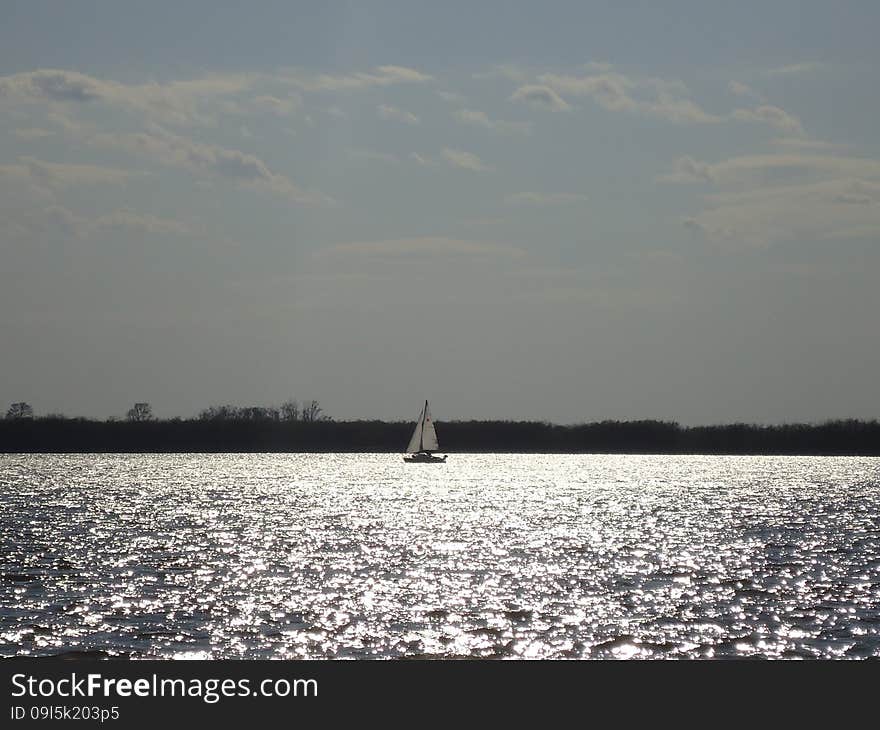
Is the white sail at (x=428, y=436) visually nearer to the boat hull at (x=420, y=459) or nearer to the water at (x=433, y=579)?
the boat hull at (x=420, y=459)

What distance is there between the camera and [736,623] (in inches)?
1581

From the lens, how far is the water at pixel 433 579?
35969 millimetres

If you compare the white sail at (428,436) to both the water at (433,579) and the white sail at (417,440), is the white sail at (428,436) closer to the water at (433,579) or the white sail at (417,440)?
the white sail at (417,440)

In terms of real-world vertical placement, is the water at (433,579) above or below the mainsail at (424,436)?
below

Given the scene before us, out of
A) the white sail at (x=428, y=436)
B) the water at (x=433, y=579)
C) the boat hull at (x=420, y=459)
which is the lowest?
the water at (x=433, y=579)

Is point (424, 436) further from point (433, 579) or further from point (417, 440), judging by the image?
point (433, 579)

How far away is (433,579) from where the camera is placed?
51219mm

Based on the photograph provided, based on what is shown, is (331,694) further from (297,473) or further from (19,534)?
(297,473)

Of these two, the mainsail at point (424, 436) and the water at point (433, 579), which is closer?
the water at point (433, 579)

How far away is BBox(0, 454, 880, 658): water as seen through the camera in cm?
3597

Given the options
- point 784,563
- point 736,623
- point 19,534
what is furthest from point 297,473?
point 736,623

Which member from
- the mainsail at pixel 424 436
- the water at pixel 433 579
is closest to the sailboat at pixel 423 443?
the mainsail at pixel 424 436

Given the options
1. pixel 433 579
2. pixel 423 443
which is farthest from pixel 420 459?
pixel 433 579

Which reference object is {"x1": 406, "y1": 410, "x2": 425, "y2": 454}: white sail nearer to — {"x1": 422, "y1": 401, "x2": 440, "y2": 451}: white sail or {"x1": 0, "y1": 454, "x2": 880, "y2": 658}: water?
{"x1": 422, "y1": 401, "x2": 440, "y2": 451}: white sail
